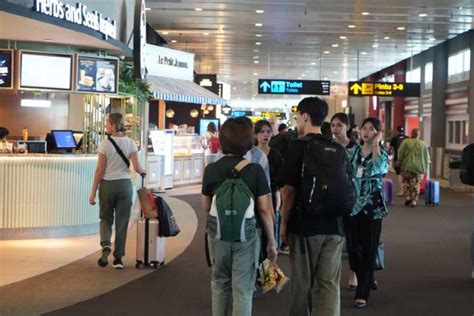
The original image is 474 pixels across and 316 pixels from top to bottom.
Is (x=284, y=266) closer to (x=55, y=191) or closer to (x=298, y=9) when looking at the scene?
(x=55, y=191)

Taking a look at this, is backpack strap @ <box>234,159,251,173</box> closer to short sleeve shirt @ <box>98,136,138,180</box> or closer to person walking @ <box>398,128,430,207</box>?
short sleeve shirt @ <box>98,136,138,180</box>

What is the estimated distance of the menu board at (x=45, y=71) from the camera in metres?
10.7

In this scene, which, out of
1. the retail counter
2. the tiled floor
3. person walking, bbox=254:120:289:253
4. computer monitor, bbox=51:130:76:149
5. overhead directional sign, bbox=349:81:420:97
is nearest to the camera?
person walking, bbox=254:120:289:253

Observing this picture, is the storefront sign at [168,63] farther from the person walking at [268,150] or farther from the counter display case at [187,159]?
the person walking at [268,150]

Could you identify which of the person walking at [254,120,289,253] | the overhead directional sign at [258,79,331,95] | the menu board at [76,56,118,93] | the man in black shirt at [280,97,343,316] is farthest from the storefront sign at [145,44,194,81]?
the man in black shirt at [280,97,343,316]

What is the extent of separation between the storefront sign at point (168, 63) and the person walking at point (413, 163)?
24.4 ft

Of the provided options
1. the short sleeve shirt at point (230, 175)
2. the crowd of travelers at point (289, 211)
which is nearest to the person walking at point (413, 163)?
the crowd of travelers at point (289, 211)

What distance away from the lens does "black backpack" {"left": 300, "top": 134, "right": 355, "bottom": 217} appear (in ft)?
15.5

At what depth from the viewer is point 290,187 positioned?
4848mm

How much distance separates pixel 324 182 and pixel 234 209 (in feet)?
2.06

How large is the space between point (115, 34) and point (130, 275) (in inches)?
235

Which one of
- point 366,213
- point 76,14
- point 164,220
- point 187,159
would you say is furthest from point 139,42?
point 187,159

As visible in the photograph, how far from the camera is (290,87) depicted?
24.4 metres

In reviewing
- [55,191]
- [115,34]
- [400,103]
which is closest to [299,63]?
[400,103]
